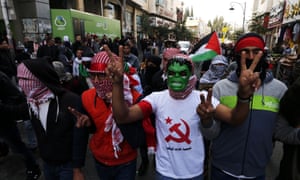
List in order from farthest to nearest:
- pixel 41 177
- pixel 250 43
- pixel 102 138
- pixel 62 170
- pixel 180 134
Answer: pixel 41 177 < pixel 62 170 < pixel 102 138 < pixel 250 43 < pixel 180 134

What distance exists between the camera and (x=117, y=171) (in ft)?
6.25

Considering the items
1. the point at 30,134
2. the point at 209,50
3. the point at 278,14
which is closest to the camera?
the point at 209,50

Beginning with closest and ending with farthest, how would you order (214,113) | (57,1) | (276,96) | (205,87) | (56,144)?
(214,113), (276,96), (56,144), (205,87), (57,1)

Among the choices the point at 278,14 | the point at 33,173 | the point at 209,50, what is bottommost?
the point at 33,173

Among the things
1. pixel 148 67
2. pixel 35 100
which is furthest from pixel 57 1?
pixel 35 100

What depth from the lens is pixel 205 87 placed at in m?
3.61

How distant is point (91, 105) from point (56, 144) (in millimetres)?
496

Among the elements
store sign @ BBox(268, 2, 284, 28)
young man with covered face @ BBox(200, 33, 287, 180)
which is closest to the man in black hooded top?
young man with covered face @ BBox(200, 33, 287, 180)

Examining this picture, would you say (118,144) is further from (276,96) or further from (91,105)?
(276,96)

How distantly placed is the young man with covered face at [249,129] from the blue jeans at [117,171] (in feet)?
2.49

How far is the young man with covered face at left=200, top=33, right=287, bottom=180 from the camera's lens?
161cm

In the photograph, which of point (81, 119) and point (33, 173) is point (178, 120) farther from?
point (33, 173)

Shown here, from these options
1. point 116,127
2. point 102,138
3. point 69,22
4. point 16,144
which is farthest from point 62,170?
point 69,22

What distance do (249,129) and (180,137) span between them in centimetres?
52
